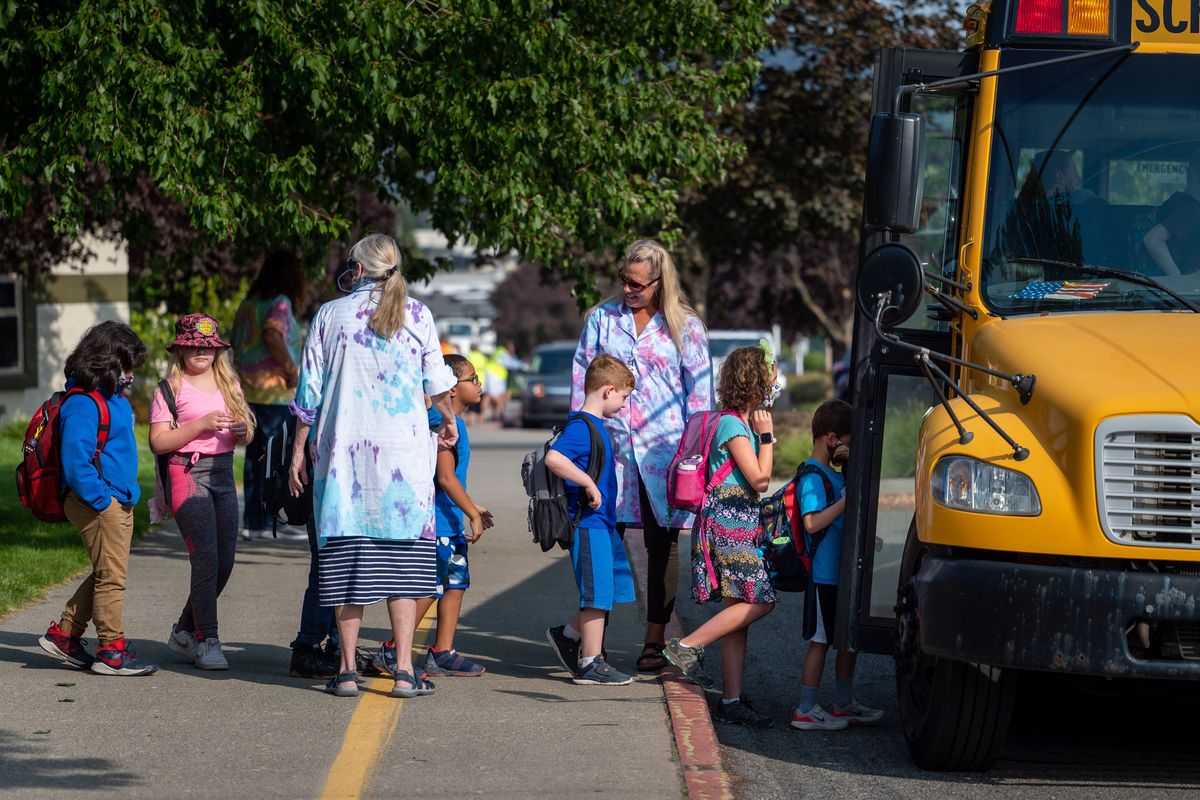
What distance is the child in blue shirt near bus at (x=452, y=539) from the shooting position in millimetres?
6957

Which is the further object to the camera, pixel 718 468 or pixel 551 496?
pixel 551 496

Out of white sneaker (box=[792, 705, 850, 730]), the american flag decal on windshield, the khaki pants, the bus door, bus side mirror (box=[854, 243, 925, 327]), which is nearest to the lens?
bus side mirror (box=[854, 243, 925, 327])

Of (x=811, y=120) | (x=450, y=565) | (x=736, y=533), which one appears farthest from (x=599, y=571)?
(x=811, y=120)

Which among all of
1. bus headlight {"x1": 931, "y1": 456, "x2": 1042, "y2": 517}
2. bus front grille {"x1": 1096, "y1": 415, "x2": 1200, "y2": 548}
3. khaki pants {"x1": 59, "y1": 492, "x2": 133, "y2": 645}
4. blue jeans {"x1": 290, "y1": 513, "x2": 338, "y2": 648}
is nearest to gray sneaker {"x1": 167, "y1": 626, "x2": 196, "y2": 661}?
khaki pants {"x1": 59, "y1": 492, "x2": 133, "y2": 645}

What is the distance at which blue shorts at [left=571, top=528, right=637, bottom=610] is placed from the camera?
6.68m

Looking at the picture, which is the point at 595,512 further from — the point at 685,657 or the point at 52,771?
the point at 52,771

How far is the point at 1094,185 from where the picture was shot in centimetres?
602

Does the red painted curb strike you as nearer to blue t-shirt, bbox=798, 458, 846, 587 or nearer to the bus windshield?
blue t-shirt, bbox=798, 458, 846, 587

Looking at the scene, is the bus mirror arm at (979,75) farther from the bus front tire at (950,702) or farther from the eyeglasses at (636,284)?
the bus front tire at (950,702)

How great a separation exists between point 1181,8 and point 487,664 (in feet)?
13.1

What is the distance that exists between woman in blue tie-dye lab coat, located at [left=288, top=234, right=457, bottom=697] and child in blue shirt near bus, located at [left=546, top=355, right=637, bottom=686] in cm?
57

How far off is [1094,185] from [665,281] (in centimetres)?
192

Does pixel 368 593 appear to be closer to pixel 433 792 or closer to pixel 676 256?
pixel 433 792

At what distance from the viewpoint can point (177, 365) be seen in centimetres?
717
